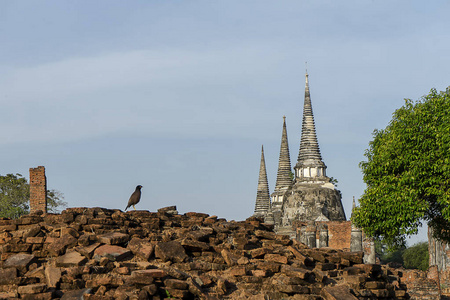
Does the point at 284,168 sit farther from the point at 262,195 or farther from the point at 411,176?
the point at 411,176

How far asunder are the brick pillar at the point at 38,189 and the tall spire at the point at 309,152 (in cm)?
2926

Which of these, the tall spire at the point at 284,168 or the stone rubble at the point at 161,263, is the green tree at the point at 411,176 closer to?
the stone rubble at the point at 161,263

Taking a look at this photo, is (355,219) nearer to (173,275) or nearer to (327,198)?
(173,275)

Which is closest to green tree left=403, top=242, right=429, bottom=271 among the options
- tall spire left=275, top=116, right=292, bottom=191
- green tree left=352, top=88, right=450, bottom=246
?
tall spire left=275, top=116, right=292, bottom=191

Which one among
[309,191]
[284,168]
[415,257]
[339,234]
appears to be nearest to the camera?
[339,234]

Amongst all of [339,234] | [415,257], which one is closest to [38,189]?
[339,234]

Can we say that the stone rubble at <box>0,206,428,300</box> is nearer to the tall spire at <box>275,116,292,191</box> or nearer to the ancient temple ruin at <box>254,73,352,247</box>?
the ancient temple ruin at <box>254,73,352,247</box>

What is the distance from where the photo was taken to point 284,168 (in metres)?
57.8

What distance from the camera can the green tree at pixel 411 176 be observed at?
20.0 meters

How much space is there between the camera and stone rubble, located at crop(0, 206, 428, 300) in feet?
29.1

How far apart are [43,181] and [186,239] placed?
1083 cm

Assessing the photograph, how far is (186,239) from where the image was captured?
10359mm

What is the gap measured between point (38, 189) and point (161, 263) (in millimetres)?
11230

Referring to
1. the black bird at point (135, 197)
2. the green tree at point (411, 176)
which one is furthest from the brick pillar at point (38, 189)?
the green tree at point (411, 176)
